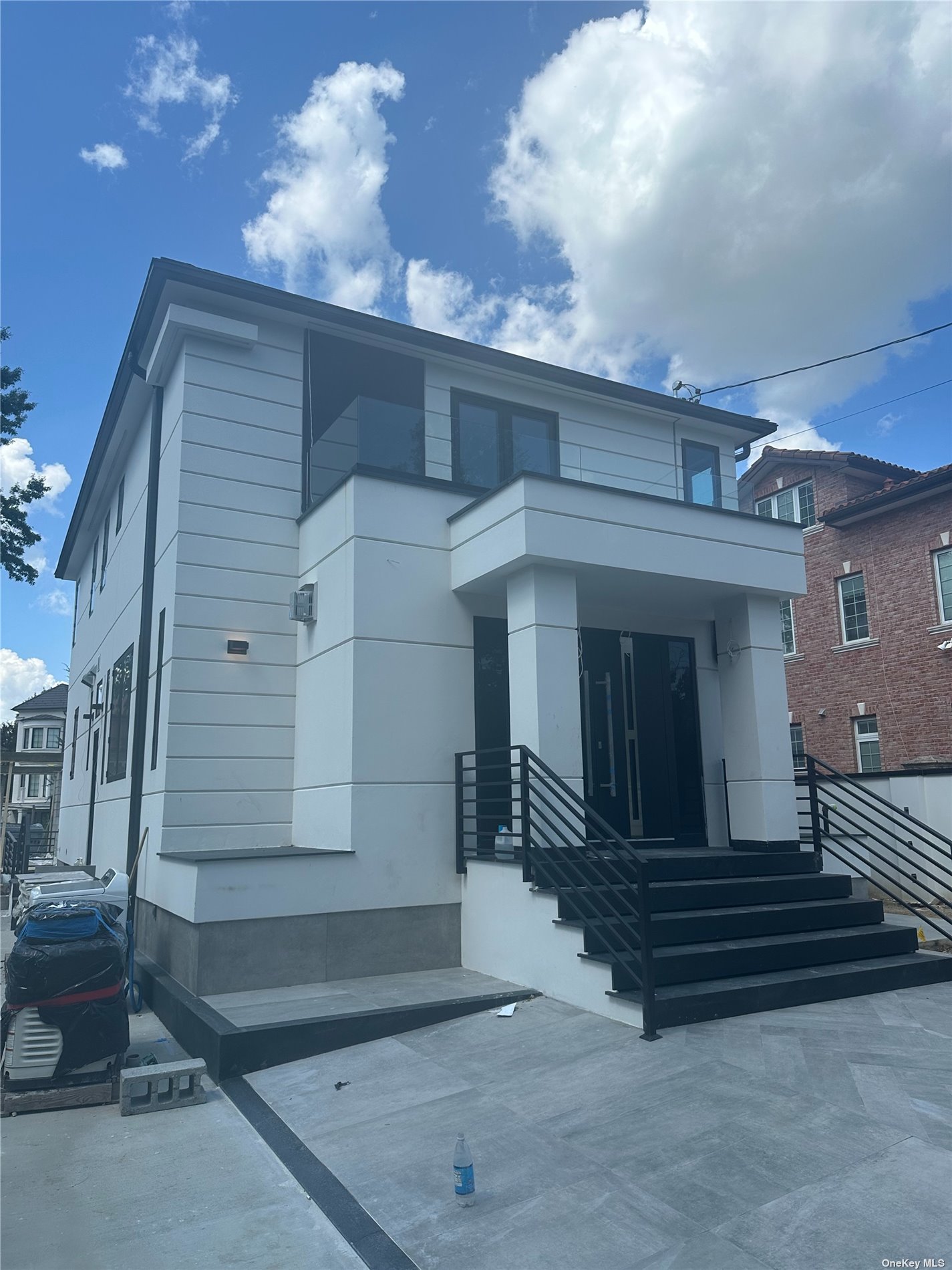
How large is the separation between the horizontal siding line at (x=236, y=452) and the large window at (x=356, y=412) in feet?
0.44

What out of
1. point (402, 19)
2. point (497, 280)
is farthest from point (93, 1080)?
point (497, 280)

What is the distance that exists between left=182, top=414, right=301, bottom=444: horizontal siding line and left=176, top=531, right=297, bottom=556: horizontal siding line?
106 centimetres

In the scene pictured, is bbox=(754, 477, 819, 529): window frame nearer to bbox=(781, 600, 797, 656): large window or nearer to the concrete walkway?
bbox=(781, 600, 797, 656): large window

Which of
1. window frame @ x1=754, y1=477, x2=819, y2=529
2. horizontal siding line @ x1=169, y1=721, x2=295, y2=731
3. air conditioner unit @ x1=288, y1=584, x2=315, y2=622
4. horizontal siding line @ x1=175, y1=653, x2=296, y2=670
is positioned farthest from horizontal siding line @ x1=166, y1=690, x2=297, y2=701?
window frame @ x1=754, y1=477, x2=819, y2=529

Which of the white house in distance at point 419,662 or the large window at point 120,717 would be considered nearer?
the white house in distance at point 419,662

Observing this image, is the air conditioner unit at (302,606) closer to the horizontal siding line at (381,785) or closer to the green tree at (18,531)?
the horizontal siding line at (381,785)

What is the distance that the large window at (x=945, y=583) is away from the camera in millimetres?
16453

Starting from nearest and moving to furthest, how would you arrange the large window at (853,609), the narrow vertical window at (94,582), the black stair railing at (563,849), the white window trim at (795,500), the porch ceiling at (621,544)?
1. the black stair railing at (563,849)
2. the porch ceiling at (621,544)
3. the narrow vertical window at (94,582)
4. the large window at (853,609)
5. the white window trim at (795,500)

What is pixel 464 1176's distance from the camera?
11.3 feet

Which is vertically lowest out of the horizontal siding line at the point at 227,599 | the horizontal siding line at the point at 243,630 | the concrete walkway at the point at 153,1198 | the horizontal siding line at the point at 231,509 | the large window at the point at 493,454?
the concrete walkway at the point at 153,1198

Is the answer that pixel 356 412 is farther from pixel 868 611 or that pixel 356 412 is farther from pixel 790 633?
pixel 790 633

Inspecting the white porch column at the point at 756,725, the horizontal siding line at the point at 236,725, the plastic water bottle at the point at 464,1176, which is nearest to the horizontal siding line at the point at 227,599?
the horizontal siding line at the point at 236,725

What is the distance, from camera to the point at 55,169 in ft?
33.6

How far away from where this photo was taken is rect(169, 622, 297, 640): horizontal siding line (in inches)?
347
